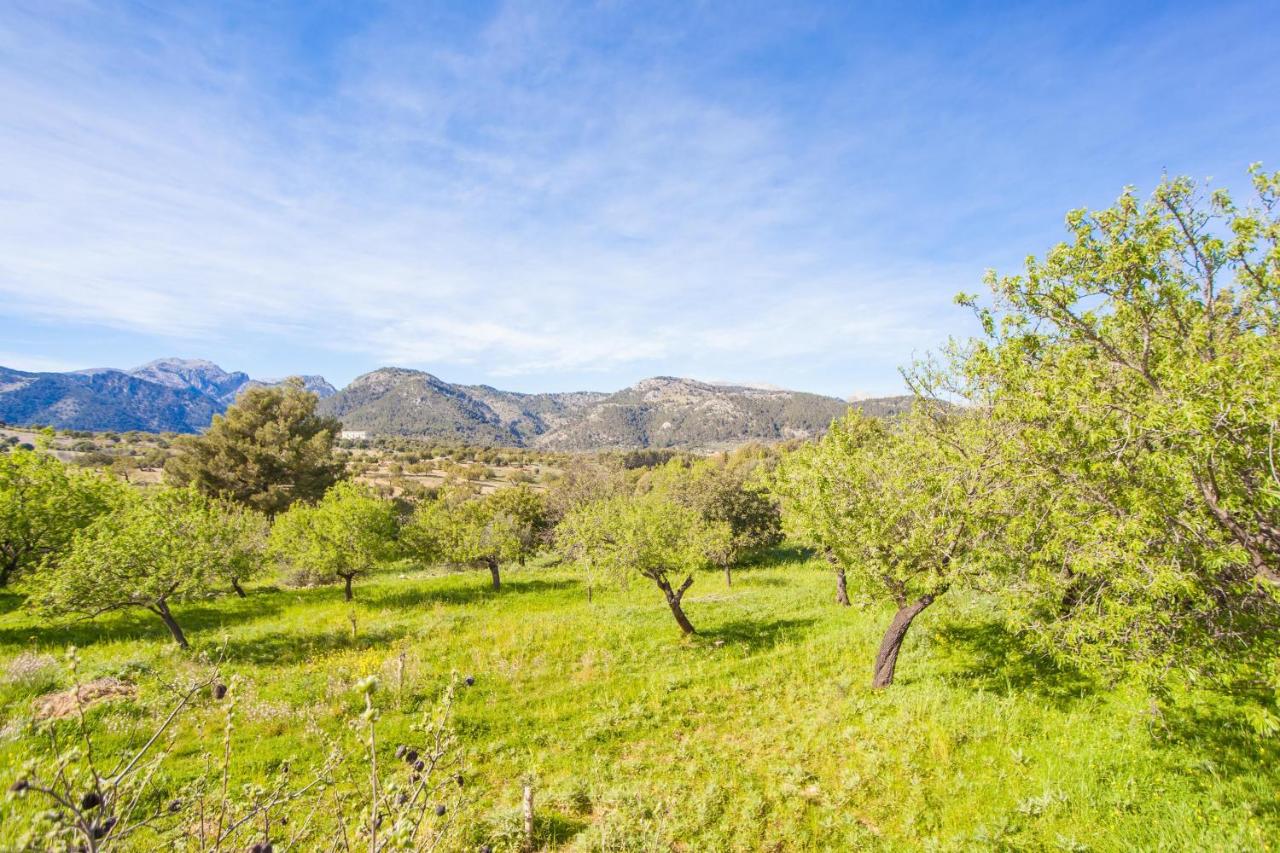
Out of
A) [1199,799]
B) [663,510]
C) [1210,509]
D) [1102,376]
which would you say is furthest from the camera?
[663,510]

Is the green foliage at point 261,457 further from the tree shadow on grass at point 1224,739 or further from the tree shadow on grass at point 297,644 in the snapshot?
the tree shadow on grass at point 1224,739

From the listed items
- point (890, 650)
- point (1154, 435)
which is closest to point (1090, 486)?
point (1154, 435)

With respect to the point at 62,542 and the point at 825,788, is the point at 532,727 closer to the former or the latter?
the point at 825,788

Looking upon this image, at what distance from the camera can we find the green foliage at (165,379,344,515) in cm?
5588

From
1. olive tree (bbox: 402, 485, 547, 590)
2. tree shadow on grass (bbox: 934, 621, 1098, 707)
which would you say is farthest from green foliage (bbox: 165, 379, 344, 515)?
tree shadow on grass (bbox: 934, 621, 1098, 707)

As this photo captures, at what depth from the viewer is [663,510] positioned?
23875 millimetres

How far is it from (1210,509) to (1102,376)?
274 centimetres

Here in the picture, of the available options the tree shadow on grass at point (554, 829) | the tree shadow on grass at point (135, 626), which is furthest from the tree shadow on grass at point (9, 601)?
the tree shadow on grass at point (554, 829)

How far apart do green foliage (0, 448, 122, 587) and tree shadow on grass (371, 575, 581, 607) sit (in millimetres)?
12574

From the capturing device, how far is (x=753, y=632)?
890 inches

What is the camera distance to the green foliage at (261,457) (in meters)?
55.9

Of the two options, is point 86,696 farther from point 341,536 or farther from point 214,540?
point 341,536

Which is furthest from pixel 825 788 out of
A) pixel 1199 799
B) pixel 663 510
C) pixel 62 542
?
pixel 62 542

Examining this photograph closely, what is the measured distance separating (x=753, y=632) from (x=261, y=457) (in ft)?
192
